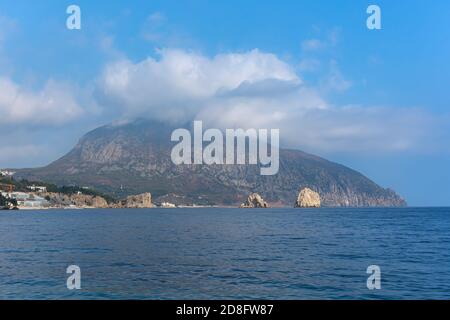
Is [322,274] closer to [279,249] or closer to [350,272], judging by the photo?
[350,272]

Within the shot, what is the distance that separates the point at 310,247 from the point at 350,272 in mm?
25171

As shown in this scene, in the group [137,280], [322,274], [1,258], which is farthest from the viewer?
[1,258]

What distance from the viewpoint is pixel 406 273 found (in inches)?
1756

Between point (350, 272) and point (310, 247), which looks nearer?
point (350, 272)
